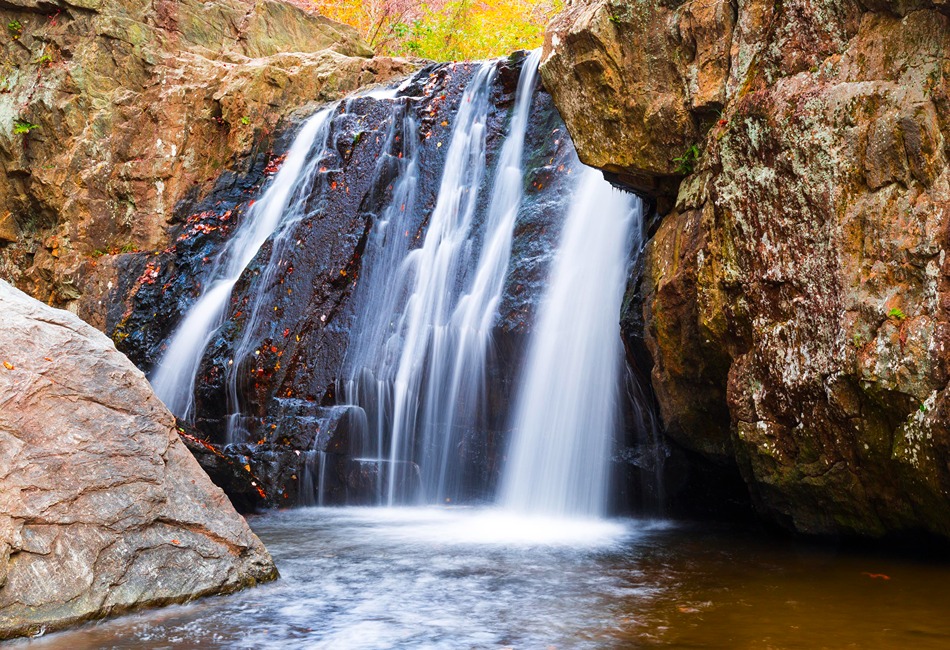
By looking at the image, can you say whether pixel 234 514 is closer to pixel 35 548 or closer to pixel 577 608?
pixel 35 548

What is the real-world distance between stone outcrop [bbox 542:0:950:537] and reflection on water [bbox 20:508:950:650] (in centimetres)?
73

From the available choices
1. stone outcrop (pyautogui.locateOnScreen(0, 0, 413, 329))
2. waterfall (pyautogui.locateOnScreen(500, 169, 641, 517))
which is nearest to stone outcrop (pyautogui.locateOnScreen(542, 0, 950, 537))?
waterfall (pyautogui.locateOnScreen(500, 169, 641, 517))

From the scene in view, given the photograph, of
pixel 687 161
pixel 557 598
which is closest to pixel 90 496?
pixel 557 598

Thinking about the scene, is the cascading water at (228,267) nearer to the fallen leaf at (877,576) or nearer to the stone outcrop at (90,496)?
the stone outcrop at (90,496)

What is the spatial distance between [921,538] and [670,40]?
13.7ft

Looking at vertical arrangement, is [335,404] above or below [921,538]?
above

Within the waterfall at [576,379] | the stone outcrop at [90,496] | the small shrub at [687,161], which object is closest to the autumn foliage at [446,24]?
the waterfall at [576,379]

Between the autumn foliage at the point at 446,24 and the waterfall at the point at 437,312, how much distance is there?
1142 centimetres

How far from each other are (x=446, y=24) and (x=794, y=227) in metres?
18.9

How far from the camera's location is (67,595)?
4027mm

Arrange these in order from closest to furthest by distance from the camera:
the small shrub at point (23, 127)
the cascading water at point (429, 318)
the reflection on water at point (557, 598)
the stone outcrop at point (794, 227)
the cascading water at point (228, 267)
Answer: the reflection on water at point (557, 598), the stone outcrop at point (794, 227), the cascading water at point (429, 318), the cascading water at point (228, 267), the small shrub at point (23, 127)

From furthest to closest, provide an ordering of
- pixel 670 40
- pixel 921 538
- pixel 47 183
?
pixel 47 183 < pixel 670 40 < pixel 921 538

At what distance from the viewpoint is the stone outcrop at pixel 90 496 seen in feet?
13.2

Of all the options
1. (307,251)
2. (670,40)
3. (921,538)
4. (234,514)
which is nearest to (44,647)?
(234,514)
